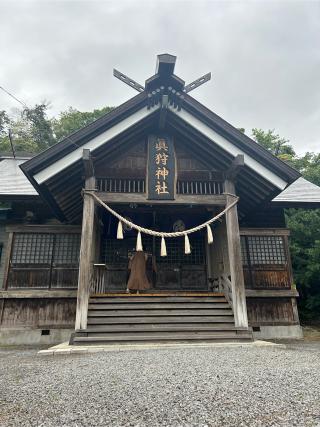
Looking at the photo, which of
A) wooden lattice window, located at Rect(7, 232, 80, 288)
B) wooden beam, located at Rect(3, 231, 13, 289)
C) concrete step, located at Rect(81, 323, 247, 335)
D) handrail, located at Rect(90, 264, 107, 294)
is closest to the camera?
concrete step, located at Rect(81, 323, 247, 335)

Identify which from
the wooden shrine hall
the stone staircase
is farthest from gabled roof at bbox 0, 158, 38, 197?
the stone staircase

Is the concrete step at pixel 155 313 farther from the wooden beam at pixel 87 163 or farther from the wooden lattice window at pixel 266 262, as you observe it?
the wooden beam at pixel 87 163

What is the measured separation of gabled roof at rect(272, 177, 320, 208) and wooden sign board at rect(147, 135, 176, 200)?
4342 millimetres

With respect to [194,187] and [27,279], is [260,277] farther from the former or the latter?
[27,279]

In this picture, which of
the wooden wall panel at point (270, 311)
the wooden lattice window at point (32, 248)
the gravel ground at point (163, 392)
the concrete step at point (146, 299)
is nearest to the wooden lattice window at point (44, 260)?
the wooden lattice window at point (32, 248)

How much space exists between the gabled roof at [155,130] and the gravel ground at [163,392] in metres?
4.67

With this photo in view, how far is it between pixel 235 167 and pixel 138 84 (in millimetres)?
3370

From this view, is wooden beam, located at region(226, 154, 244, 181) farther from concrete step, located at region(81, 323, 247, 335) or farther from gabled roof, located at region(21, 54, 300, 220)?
concrete step, located at region(81, 323, 247, 335)

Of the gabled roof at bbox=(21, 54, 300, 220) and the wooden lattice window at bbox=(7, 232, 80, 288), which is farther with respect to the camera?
the wooden lattice window at bbox=(7, 232, 80, 288)

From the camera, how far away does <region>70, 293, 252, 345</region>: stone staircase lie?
623cm

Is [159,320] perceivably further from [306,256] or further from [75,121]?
[75,121]

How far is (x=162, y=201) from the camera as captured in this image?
7.71 metres

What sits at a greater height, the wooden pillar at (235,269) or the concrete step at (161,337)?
the wooden pillar at (235,269)

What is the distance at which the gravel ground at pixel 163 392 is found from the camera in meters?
2.22
